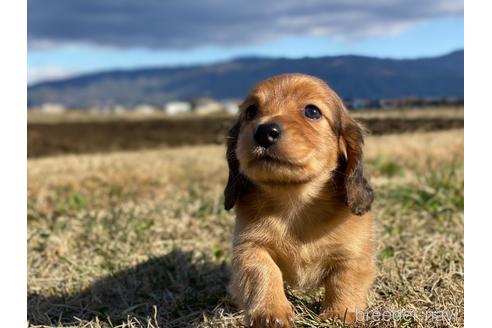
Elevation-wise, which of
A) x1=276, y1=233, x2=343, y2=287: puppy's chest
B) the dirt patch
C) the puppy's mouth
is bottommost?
x1=276, y1=233, x2=343, y2=287: puppy's chest

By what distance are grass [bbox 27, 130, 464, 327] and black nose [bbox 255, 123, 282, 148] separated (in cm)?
107

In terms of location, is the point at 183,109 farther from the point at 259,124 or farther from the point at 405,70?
the point at 259,124

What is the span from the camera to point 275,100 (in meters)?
3.67

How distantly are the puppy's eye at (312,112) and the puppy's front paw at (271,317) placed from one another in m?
1.12

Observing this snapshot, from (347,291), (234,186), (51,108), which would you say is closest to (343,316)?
(347,291)

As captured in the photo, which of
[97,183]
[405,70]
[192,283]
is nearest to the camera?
[192,283]

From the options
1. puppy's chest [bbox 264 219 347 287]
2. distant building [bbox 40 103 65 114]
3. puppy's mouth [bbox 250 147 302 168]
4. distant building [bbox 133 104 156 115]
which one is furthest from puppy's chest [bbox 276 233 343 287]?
distant building [bbox 40 103 65 114]

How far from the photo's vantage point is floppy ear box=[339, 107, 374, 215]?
12.2ft

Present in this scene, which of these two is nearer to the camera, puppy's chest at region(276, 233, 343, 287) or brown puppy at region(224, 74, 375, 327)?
brown puppy at region(224, 74, 375, 327)

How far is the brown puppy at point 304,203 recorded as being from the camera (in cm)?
338

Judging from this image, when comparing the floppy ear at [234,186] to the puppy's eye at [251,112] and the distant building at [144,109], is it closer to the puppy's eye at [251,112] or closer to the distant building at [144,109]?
the puppy's eye at [251,112]

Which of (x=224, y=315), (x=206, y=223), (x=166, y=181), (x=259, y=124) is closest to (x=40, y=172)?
(x=166, y=181)

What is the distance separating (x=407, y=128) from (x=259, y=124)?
480 cm

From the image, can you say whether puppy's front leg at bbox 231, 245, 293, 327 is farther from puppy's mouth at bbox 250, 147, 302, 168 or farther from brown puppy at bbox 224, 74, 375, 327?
puppy's mouth at bbox 250, 147, 302, 168
